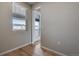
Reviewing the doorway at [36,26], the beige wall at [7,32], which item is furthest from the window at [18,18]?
the doorway at [36,26]

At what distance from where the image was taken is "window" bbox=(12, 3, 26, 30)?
1.42 meters

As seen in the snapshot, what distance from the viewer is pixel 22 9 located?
141 centimetres

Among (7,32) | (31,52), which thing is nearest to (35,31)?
(31,52)

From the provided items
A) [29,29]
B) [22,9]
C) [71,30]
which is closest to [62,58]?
[71,30]

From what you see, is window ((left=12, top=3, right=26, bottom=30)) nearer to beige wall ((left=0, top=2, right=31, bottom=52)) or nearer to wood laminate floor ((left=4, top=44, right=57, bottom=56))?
beige wall ((left=0, top=2, right=31, bottom=52))

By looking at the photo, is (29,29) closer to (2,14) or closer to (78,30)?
(2,14)

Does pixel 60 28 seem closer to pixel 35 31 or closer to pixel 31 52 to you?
pixel 35 31

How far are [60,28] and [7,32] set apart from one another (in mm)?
1087

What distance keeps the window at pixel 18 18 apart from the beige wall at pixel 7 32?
3.4 inches

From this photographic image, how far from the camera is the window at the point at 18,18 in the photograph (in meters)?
1.42

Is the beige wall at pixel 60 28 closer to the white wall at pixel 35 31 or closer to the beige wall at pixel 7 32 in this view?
the white wall at pixel 35 31

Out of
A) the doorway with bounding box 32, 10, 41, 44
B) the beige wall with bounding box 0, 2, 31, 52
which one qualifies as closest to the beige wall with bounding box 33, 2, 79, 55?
the doorway with bounding box 32, 10, 41, 44

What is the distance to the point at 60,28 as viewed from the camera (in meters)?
1.45

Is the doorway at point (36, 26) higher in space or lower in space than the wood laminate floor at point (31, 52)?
higher
